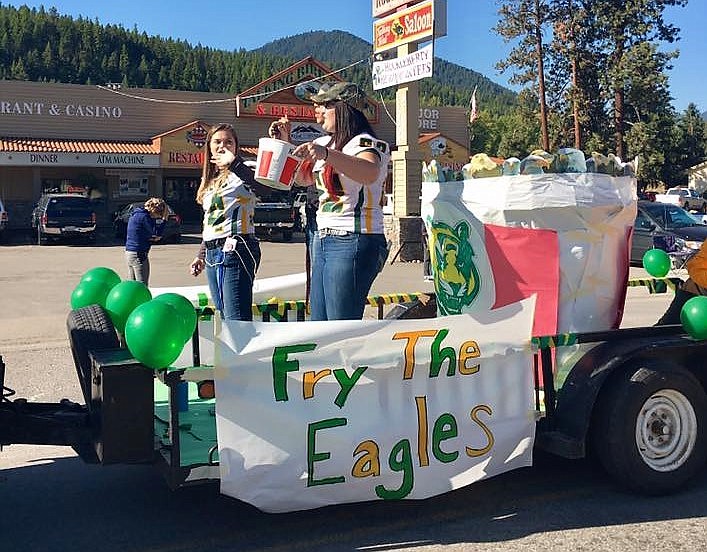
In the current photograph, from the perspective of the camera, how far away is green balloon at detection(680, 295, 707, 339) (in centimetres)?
434

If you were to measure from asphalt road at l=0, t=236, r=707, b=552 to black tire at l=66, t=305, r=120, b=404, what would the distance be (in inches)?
26.1

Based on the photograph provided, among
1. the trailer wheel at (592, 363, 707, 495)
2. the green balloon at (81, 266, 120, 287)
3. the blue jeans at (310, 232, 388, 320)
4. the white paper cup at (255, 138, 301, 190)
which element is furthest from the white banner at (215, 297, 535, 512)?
the green balloon at (81, 266, 120, 287)

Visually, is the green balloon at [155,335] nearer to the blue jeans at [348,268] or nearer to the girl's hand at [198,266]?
the blue jeans at [348,268]

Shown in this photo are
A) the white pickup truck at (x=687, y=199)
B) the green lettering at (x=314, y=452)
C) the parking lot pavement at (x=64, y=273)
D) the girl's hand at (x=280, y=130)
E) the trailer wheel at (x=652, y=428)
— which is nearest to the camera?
the green lettering at (x=314, y=452)

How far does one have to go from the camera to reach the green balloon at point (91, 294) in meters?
4.66

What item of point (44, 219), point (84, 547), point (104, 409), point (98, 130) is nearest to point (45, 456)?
point (84, 547)

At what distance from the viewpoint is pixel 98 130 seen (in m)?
34.1

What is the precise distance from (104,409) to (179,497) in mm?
1132

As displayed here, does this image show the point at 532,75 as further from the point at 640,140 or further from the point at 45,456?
the point at 45,456

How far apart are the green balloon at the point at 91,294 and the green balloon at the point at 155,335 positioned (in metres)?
1.35

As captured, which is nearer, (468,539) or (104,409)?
(104,409)

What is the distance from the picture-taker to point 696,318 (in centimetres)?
436

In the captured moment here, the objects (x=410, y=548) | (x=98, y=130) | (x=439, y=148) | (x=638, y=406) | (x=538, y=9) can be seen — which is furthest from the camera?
(x=538, y=9)

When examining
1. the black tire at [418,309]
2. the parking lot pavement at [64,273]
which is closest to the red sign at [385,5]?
the parking lot pavement at [64,273]
